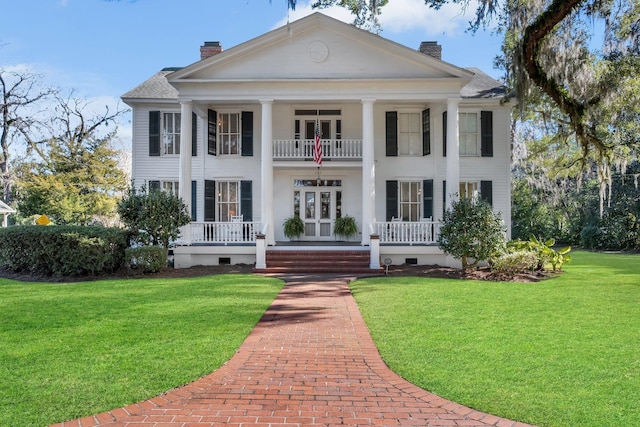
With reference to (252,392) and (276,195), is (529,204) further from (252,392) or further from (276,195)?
(252,392)

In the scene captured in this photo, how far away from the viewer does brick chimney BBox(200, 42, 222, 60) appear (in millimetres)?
19156

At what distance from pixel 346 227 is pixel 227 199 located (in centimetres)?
460

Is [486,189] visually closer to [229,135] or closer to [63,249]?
[229,135]

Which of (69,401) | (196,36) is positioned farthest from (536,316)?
(196,36)

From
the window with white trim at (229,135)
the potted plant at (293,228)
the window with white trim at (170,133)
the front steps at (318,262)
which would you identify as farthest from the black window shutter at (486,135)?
the window with white trim at (170,133)

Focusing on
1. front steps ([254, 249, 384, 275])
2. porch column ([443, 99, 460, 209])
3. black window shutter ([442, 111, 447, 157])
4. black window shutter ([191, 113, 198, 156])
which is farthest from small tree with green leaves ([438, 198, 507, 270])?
black window shutter ([191, 113, 198, 156])

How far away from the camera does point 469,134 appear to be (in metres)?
18.1

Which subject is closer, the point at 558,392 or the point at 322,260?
the point at 558,392

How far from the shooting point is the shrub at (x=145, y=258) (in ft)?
44.3

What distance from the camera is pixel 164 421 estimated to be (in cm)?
382

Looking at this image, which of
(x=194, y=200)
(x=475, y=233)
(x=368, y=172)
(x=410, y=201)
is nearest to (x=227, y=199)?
(x=194, y=200)

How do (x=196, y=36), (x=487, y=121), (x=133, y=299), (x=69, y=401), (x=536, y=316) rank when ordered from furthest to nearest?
(x=196, y=36), (x=487, y=121), (x=133, y=299), (x=536, y=316), (x=69, y=401)

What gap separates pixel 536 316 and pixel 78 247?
37.2ft

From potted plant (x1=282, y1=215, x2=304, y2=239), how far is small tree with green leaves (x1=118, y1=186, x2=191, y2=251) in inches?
174
